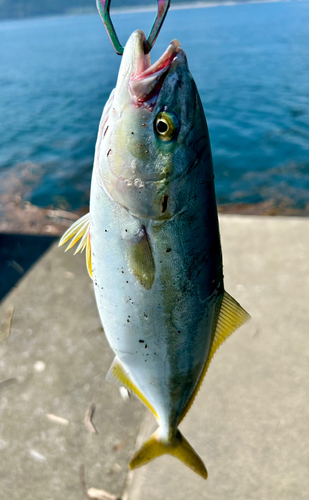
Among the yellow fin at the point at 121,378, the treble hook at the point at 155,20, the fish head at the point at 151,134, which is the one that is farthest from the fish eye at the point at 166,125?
the yellow fin at the point at 121,378

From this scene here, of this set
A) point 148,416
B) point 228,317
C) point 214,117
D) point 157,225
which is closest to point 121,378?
point 228,317

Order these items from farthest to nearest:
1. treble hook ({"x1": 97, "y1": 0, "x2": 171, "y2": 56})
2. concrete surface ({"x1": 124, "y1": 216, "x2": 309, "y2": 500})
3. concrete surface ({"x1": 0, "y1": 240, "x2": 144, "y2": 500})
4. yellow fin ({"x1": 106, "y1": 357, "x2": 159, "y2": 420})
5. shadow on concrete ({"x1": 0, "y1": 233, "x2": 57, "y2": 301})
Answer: shadow on concrete ({"x1": 0, "y1": 233, "x2": 57, "y2": 301}) < concrete surface ({"x1": 0, "y1": 240, "x2": 144, "y2": 500}) < concrete surface ({"x1": 124, "y1": 216, "x2": 309, "y2": 500}) < yellow fin ({"x1": 106, "y1": 357, "x2": 159, "y2": 420}) < treble hook ({"x1": 97, "y1": 0, "x2": 171, "y2": 56})

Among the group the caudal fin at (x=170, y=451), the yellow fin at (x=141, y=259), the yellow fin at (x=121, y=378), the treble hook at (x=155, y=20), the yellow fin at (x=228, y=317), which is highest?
the treble hook at (x=155, y=20)

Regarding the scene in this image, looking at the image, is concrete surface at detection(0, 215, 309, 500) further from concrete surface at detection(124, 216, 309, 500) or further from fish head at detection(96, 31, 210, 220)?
fish head at detection(96, 31, 210, 220)

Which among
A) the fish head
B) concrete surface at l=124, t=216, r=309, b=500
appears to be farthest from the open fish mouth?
concrete surface at l=124, t=216, r=309, b=500

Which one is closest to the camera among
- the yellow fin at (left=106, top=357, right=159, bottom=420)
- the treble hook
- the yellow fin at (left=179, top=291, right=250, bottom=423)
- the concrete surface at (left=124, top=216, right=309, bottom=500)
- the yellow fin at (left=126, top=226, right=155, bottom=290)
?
the treble hook

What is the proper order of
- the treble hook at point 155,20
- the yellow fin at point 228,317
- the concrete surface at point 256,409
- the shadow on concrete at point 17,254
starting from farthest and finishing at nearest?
1. the shadow on concrete at point 17,254
2. the concrete surface at point 256,409
3. the yellow fin at point 228,317
4. the treble hook at point 155,20

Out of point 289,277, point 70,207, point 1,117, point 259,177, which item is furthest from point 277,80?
point 289,277

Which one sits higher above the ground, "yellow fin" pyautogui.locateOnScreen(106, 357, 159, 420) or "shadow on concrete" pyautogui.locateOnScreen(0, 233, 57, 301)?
"yellow fin" pyautogui.locateOnScreen(106, 357, 159, 420)

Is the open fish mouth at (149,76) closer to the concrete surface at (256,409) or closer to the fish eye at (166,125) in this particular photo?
the fish eye at (166,125)
